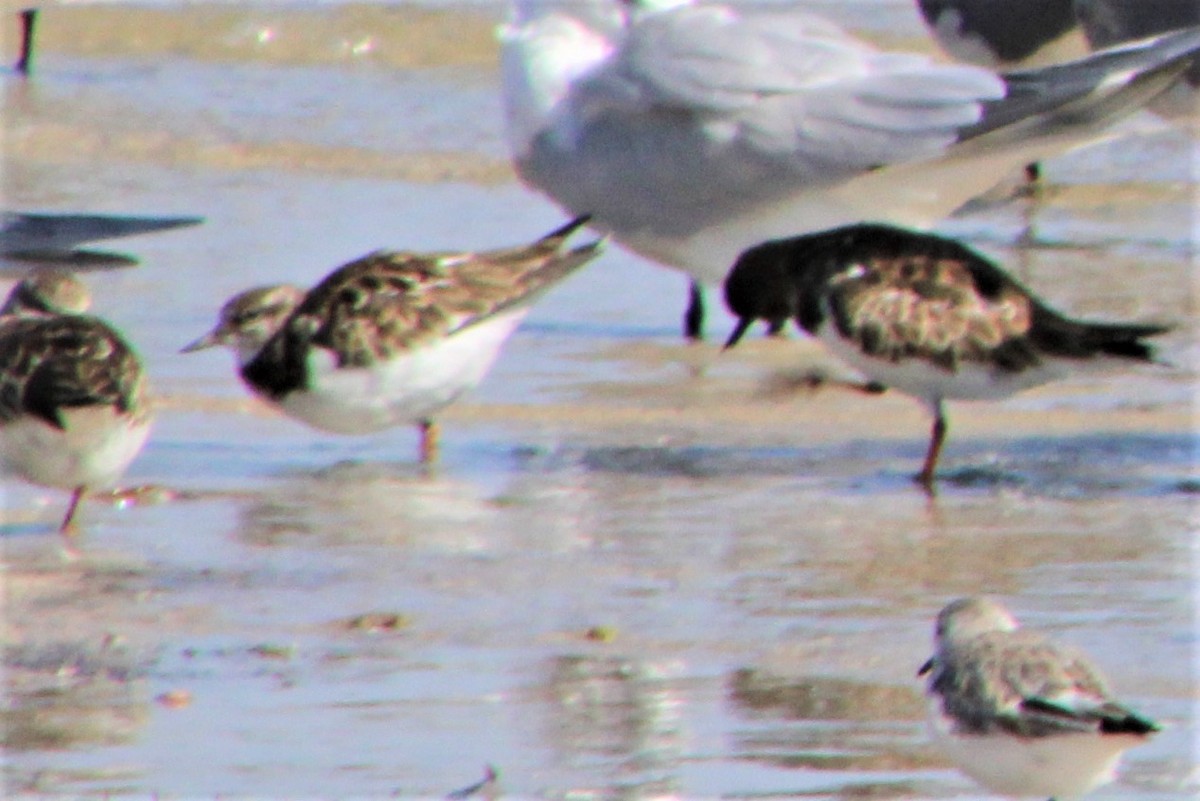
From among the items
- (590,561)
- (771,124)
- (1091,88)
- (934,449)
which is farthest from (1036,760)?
(771,124)

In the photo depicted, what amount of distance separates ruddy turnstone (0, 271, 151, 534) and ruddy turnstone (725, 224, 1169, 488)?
1572 millimetres

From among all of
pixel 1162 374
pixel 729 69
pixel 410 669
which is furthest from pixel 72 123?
pixel 410 669

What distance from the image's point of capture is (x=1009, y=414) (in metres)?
6.75

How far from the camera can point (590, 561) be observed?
5.30 meters

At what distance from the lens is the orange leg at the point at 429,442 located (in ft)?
20.7

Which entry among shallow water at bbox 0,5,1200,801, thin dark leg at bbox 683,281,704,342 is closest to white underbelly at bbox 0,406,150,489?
shallow water at bbox 0,5,1200,801

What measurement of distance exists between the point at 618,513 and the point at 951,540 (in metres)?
0.71

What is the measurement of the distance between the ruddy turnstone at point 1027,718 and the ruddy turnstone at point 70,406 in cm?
213

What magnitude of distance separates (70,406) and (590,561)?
108 cm

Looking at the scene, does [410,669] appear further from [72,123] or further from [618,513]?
[72,123]

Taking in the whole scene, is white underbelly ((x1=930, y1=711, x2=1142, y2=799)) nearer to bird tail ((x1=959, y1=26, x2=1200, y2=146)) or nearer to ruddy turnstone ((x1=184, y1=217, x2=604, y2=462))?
ruddy turnstone ((x1=184, y1=217, x2=604, y2=462))

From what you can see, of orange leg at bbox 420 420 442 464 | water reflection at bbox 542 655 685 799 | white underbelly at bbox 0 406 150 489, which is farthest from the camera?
orange leg at bbox 420 420 442 464

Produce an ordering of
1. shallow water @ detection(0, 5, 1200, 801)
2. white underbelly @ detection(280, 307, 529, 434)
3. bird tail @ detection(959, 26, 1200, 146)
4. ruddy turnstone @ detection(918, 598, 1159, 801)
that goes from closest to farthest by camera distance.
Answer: ruddy turnstone @ detection(918, 598, 1159, 801) < shallow water @ detection(0, 5, 1200, 801) < white underbelly @ detection(280, 307, 529, 434) < bird tail @ detection(959, 26, 1200, 146)

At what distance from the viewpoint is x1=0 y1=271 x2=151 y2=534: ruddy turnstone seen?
17.9 feet
